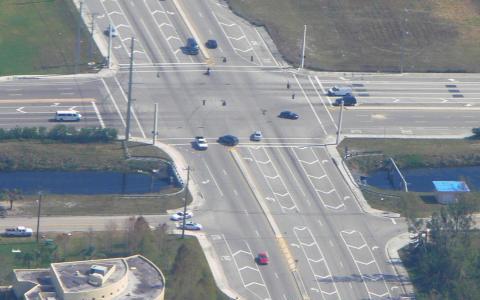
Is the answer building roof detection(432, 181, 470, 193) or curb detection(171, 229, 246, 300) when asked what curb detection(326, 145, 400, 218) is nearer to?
building roof detection(432, 181, 470, 193)

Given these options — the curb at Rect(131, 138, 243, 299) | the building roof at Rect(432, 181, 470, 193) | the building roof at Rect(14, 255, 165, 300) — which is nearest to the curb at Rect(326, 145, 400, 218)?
the building roof at Rect(432, 181, 470, 193)

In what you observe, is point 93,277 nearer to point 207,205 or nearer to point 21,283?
point 21,283

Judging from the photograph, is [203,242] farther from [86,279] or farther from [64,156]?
[64,156]

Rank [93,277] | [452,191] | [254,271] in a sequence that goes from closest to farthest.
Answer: [93,277], [254,271], [452,191]

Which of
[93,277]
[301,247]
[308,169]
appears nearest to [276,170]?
[308,169]

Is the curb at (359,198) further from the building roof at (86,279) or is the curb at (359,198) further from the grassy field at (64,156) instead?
the building roof at (86,279)

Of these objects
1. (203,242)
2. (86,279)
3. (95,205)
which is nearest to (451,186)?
(203,242)

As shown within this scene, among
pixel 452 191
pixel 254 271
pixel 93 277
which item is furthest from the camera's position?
pixel 452 191
